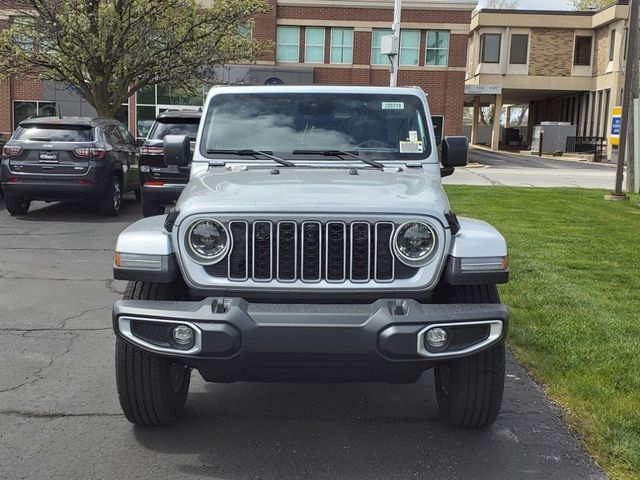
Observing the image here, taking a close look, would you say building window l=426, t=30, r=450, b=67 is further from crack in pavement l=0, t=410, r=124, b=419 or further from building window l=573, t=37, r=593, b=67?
crack in pavement l=0, t=410, r=124, b=419

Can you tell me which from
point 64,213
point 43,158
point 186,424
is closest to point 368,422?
point 186,424

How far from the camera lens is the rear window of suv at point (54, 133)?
12121 millimetres

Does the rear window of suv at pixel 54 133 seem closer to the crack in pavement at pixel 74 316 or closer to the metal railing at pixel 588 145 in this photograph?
the crack in pavement at pixel 74 316

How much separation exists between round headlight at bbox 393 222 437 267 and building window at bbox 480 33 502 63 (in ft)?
140

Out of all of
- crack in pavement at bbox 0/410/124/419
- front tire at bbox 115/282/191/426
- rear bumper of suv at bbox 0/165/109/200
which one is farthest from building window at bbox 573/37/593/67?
front tire at bbox 115/282/191/426

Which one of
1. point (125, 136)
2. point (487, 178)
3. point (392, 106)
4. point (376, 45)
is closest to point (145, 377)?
point (392, 106)

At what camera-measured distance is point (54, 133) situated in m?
12.2

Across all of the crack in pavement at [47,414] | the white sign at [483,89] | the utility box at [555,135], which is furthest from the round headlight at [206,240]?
the utility box at [555,135]

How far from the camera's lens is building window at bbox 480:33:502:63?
142 feet

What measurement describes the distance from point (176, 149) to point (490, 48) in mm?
41658

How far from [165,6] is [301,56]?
61.8 ft

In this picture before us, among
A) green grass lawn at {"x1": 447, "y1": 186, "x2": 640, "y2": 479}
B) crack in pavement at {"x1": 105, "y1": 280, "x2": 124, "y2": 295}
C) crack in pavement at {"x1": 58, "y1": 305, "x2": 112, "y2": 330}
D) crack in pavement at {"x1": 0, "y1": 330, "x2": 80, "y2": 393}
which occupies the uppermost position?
green grass lawn at {"x1": 447, "y1": 186, "x2": 640, "y2": 479}

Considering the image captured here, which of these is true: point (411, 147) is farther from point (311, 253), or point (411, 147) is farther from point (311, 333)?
point (311, 333)

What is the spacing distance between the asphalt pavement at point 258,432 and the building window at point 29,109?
1270 inches
